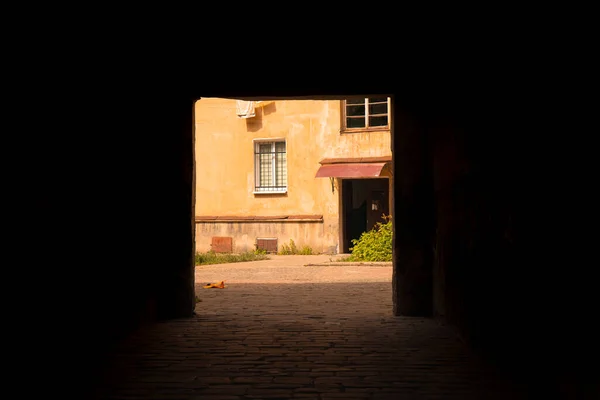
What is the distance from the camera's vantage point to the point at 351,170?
2027cm

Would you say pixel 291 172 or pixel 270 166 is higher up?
pixel 270 166

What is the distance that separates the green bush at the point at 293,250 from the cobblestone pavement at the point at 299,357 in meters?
11.5

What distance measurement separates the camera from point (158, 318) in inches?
296

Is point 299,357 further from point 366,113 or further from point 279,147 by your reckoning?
point 279,147

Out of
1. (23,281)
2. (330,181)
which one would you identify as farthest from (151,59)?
(330,181)

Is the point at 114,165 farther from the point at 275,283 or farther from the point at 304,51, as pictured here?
the point at 275,283

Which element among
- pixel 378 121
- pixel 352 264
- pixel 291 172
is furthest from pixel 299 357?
pixel 291 172

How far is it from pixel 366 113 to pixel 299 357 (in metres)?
15.8

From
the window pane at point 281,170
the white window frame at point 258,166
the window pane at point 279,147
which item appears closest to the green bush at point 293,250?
the white window frame at point 258,166

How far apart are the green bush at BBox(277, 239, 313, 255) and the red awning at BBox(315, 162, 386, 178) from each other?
2.07m

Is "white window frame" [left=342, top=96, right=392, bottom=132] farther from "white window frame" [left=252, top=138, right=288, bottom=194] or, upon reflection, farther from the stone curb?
the stone curb

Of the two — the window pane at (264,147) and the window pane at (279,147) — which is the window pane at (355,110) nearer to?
the window pane at (279,147)

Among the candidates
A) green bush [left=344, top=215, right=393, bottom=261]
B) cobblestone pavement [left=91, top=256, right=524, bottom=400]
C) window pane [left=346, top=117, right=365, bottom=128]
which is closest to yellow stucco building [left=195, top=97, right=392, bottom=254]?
window pane [left=346, top=117, right=365, bottom=128]

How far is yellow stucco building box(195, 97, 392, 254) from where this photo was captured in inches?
819
